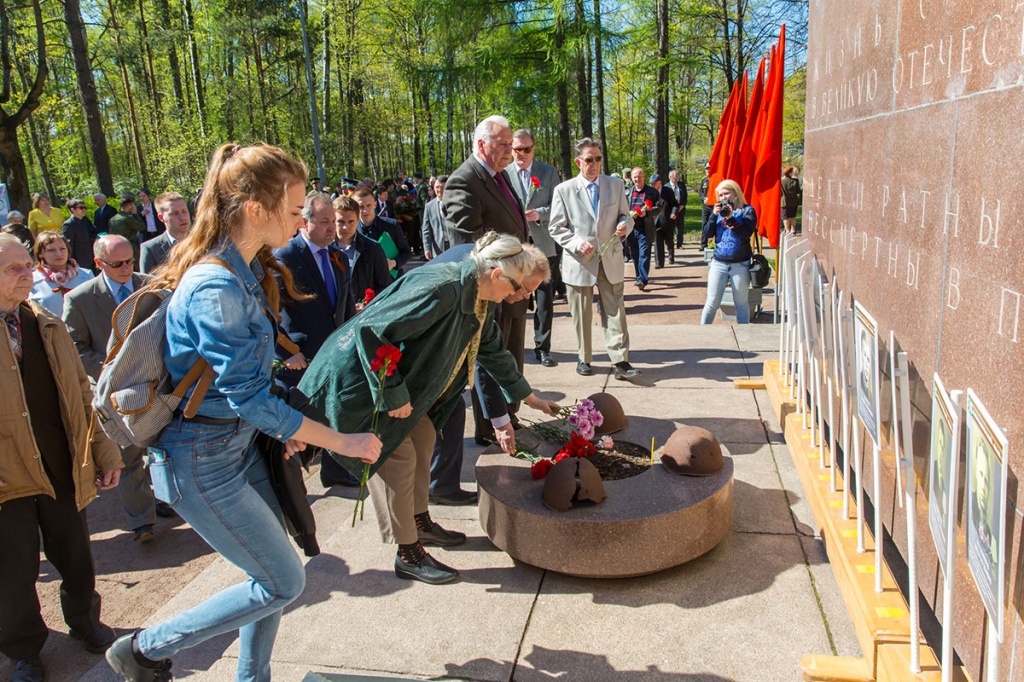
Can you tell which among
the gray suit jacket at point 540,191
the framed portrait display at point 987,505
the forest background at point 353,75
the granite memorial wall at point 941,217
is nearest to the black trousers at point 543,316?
the gray suit jacket at point 540,191

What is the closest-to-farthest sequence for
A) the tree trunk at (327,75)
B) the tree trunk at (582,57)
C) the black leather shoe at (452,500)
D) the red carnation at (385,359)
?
the red carnation at (385,359) < the black leather shoe at (452,500) < the tree trunk at (582,57) < the tree trunk at (327,75)

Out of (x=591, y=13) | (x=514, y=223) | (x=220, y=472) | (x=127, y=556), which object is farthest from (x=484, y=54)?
(x=220, y=472)

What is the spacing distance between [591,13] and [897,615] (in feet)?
70.0

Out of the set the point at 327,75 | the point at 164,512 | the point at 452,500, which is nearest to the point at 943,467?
the point at 452,500

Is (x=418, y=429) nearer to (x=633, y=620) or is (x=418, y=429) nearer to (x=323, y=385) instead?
(x=323, y=385)

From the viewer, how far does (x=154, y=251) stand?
19.7ft

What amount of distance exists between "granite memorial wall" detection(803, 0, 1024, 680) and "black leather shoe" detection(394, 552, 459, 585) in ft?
6.28

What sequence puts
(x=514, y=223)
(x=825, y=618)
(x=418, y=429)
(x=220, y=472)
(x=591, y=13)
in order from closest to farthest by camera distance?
(x=220, y=472) < (x=825, y=618) < (x=418, y=429) < (x=514, y=223) < (x=591, y=13)

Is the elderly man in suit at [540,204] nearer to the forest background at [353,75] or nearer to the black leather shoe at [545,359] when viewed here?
the black leather shoe at [545,359]

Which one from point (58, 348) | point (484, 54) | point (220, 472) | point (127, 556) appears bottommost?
point (127, 556)

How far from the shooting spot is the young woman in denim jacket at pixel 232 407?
7.20 feet

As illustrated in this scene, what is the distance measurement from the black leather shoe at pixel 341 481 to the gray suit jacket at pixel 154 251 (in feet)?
7.35

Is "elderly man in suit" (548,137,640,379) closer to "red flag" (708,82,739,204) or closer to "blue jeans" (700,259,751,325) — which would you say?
"blue jeans" (700,259,751,325)

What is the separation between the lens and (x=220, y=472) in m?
2.38
